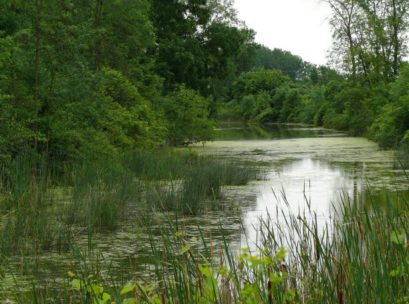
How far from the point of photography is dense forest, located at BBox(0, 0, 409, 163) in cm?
1039

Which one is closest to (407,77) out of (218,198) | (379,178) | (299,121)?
(379,178)

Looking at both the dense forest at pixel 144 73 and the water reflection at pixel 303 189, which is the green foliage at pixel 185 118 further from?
the water reflection at pixel 303 189

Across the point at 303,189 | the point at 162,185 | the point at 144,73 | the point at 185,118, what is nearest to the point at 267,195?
the point at 162,185

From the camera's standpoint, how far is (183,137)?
2228cm

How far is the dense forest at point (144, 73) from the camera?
34.1ft

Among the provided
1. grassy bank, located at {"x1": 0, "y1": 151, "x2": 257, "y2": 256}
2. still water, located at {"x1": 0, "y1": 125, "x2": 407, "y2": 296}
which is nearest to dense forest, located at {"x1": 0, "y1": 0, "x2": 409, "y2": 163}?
grassy bank, located at {"x1": 0, "y1": 151, "x2": 257, "y2": 256}

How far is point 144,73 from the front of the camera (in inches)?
792

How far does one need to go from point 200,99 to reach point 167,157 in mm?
9923

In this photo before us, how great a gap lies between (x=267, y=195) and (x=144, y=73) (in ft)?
35.4

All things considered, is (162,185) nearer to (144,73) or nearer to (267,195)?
(267,195)

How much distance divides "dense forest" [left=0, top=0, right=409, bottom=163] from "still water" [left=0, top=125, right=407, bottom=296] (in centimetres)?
197

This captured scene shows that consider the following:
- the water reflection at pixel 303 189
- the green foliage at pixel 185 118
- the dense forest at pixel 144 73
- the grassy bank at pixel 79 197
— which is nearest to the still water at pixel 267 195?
the water reflection at pixel 303 189

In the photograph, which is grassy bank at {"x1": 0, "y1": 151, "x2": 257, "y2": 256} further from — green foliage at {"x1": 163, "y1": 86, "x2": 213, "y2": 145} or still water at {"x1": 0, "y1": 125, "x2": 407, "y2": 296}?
green foliage at {"x1": 163, "y1": 86, "x2": 213, "y2": 145}

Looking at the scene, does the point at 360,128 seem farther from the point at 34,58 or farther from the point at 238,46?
the point at 34,58
